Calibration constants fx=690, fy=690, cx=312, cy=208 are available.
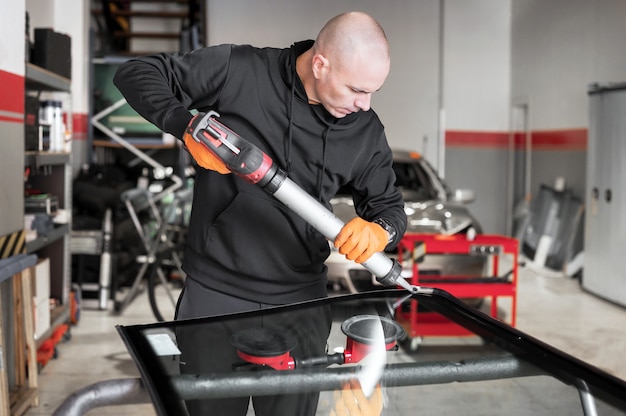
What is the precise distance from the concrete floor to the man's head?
2260 mm

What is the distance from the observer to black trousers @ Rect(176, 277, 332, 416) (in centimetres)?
128

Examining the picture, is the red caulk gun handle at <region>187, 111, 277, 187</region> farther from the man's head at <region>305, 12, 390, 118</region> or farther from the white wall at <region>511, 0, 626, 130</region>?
the white wall at <region>511, 0, 626, 130</region>

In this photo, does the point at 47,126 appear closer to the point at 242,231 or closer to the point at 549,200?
the point at 242,231

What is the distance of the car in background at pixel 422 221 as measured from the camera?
4.98m

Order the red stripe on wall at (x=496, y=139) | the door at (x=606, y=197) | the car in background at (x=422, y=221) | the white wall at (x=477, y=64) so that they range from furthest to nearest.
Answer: the white wall at (x=477, y=64), the red stripe on wall at (x=496, y=139), the door at (x=606, y=197), the car in background at (x=422, y=221)

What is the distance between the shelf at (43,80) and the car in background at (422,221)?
212 cm

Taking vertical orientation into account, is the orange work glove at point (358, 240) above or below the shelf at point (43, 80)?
below

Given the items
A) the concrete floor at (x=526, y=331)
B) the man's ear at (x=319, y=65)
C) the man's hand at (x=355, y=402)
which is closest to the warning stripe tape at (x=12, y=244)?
the concrete floor at (x=526, y=331)

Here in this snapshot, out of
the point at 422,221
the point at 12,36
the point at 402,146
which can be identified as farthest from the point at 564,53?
the point at 12,36

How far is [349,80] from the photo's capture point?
5.95ft

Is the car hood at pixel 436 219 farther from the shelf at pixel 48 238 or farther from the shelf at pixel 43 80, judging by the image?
the shelf at pixel 43 80

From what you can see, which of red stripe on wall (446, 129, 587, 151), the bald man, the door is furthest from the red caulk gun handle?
red stripe on wall (446, 129, 587, 151)

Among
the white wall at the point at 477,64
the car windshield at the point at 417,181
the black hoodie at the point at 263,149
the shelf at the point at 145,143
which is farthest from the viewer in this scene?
the white wall at the point at 477,64

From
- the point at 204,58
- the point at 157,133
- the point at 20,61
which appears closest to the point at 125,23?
the point at 157,133
